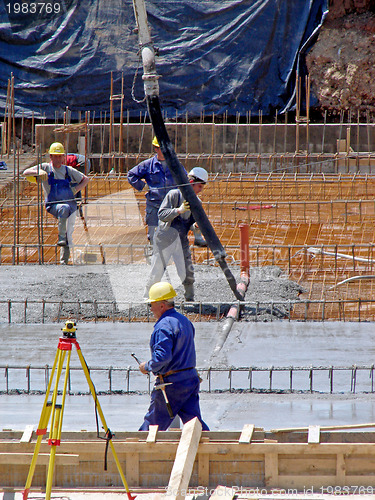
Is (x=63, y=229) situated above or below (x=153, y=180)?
below

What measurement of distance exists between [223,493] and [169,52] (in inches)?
658

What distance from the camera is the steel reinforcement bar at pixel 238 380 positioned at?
5.52 metres

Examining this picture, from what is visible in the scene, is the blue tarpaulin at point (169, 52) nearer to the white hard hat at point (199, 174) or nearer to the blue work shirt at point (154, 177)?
the blue work shirt at point (154, 177)

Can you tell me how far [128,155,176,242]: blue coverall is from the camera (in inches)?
332

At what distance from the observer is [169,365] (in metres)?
4.52

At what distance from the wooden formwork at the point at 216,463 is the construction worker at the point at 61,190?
214 inches

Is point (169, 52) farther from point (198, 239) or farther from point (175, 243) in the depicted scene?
point (175, 243)

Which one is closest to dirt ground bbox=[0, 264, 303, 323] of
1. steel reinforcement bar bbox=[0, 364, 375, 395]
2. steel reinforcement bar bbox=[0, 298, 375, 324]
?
steel reinforcement bar bbox=[0, 298, 375, 324]

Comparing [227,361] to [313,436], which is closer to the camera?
[313,436]

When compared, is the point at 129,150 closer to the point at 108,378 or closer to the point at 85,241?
the point at 85,241

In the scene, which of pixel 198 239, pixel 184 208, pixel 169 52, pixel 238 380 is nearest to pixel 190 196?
pixel 184 208

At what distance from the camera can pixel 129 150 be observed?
17625 mm

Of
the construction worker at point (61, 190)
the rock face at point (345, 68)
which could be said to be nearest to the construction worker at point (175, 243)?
the construction worker at point (61, 190)

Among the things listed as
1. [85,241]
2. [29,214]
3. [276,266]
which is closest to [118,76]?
[29,214]
